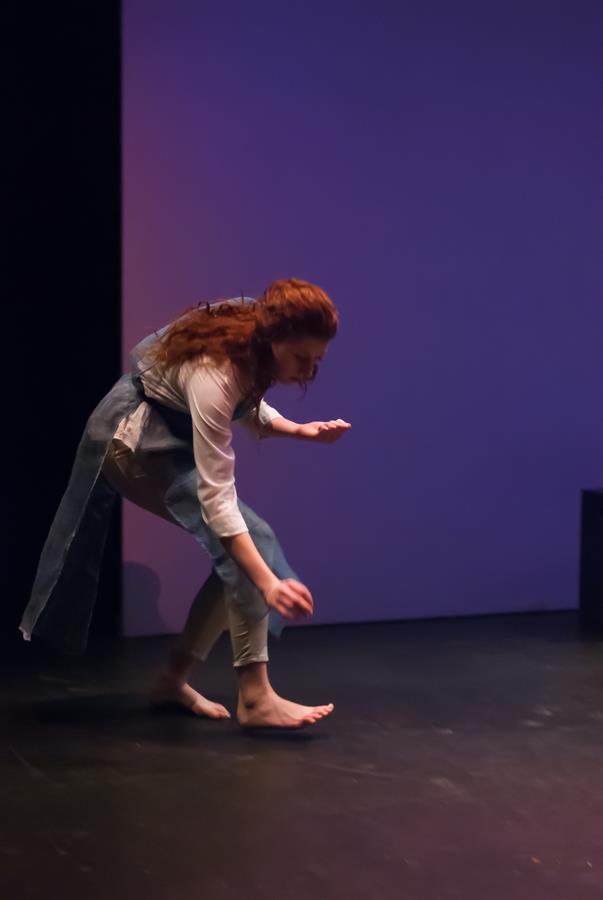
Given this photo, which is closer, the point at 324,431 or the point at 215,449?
the point at 215,449

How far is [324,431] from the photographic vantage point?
104 inches

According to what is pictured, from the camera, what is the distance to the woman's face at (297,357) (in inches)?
93.9

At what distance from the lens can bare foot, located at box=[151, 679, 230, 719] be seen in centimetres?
272

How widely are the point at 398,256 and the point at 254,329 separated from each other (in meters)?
1.31

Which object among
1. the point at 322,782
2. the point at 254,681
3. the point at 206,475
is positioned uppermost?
the point at 206,475

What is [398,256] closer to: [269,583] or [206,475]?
[206,475]

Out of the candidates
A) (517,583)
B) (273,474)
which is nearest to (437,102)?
(273,474)

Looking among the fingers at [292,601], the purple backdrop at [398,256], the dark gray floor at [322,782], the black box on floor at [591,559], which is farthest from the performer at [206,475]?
the black box on floor at [591,559]

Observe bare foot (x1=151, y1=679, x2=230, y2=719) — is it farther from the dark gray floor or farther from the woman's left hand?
the woman's left hand

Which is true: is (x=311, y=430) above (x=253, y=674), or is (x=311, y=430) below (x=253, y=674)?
above

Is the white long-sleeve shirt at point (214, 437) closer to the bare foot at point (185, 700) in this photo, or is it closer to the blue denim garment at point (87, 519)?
the blue denim garment at point (87, 519)

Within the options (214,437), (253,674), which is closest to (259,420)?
(214,437)

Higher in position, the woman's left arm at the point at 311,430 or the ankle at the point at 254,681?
the woman's left arm at the point at 311,430

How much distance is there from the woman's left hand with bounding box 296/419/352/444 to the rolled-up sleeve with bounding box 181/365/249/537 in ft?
0.94
